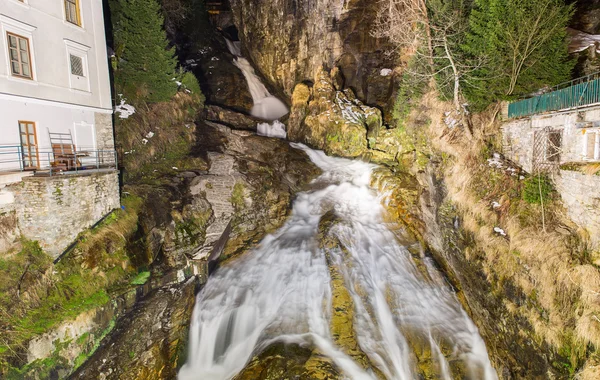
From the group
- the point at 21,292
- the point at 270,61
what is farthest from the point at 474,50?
the point at 270,61

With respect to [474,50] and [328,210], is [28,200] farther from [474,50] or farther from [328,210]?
[474,50]

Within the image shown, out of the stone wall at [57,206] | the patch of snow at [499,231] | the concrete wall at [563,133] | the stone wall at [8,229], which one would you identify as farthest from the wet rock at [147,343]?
the concrete wall at [563,133]

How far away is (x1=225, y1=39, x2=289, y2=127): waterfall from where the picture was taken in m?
30.8

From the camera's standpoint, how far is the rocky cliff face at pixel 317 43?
2586 centimetres

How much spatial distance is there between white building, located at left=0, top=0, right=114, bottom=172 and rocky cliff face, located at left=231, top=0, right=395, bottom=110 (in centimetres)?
1796

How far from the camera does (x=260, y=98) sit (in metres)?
32.3

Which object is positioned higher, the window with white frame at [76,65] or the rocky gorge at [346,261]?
the window with white frame at [76,65]

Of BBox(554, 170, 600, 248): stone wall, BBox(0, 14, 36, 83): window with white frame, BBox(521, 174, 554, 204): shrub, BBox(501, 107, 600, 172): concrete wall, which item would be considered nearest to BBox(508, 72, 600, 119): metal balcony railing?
BBox(501, 107, 600, 172): concrete wall

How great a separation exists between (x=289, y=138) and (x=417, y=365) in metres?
20.6

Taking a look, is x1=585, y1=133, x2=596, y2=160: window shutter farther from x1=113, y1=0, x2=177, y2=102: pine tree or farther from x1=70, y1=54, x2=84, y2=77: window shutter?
x1=113, y1=0, x2=177, y2=102: pine tree

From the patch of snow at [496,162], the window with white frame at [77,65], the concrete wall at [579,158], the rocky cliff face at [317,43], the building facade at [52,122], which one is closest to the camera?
the concrete wall at [579,158]

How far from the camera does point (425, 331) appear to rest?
35.3 ft

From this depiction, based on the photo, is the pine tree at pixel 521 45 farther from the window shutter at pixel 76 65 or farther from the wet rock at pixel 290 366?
the window shutter at pixel 76 65

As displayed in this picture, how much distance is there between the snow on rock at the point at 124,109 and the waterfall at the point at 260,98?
42.2 feet
